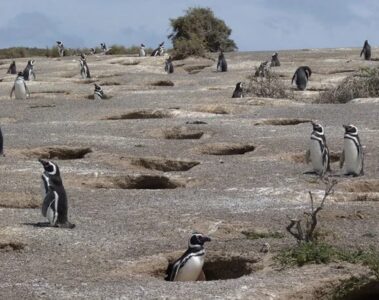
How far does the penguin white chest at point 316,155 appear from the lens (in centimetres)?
1482

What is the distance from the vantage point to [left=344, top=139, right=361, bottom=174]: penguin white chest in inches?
569

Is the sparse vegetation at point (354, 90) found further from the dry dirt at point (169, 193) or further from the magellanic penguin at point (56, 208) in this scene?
the magellanic penguin at point (56, 208)

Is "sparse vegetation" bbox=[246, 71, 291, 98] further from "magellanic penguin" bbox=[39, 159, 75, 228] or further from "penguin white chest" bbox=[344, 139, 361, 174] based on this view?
"magellanic penguin" bbox=[39, 159, 75, 228]

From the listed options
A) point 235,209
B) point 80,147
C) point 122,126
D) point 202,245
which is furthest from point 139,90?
point 202,245

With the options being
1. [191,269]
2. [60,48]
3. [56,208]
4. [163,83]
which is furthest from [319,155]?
[60,48]

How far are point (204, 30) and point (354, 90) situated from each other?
34942 mm

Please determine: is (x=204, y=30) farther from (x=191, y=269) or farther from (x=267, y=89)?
(x=191, y=269)

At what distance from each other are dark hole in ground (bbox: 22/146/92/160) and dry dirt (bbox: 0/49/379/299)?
0.02m

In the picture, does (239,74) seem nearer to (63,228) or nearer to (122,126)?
(122,126)

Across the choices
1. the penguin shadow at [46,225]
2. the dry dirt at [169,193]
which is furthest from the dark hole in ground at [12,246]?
the penguin shadow at [46,225]

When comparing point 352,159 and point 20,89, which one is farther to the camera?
point 20,89

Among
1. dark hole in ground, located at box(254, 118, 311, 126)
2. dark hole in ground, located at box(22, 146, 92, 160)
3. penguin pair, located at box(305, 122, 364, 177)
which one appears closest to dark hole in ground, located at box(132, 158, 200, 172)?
dark hole in ground, located at box(22, 146, 92, 160)

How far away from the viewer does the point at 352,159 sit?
47.6ft

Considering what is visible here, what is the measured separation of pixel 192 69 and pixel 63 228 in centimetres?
3133
